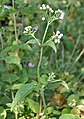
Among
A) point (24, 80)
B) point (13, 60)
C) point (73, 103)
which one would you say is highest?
point (13, 60)

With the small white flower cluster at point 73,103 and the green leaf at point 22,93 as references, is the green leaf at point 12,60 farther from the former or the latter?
the small white flower cluster at point 73,103

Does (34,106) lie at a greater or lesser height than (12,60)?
lesser

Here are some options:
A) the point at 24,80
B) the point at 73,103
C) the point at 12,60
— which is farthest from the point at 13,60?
the point at 73,103

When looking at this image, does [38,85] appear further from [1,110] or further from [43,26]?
[43,26]

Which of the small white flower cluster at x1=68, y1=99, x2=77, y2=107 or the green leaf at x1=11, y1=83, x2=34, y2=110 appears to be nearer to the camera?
the green leaf at x1=11, y1=83, x2=34, y2=110

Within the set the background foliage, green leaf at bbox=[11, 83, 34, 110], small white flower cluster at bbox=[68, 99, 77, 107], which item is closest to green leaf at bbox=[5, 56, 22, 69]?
the background foliage

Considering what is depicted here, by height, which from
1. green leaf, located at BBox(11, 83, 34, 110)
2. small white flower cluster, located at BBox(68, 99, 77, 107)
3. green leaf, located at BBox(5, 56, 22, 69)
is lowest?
small white flower cluster, located at BBox(68, 99, 77, 107)

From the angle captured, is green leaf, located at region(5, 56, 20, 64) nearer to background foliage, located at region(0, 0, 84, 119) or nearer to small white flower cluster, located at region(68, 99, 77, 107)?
background foliage, located at region(0, 0, 84, 119)

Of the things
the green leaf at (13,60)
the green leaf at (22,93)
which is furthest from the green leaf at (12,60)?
the green leaf at (22,93)

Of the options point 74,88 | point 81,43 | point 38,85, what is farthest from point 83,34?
point 38,85

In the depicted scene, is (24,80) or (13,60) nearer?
(13,60)

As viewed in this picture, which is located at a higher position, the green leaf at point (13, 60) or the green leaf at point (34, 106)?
the green leaf at point (13, 60)

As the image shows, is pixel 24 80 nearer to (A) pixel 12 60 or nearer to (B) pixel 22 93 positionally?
(A) pixel 12 60
